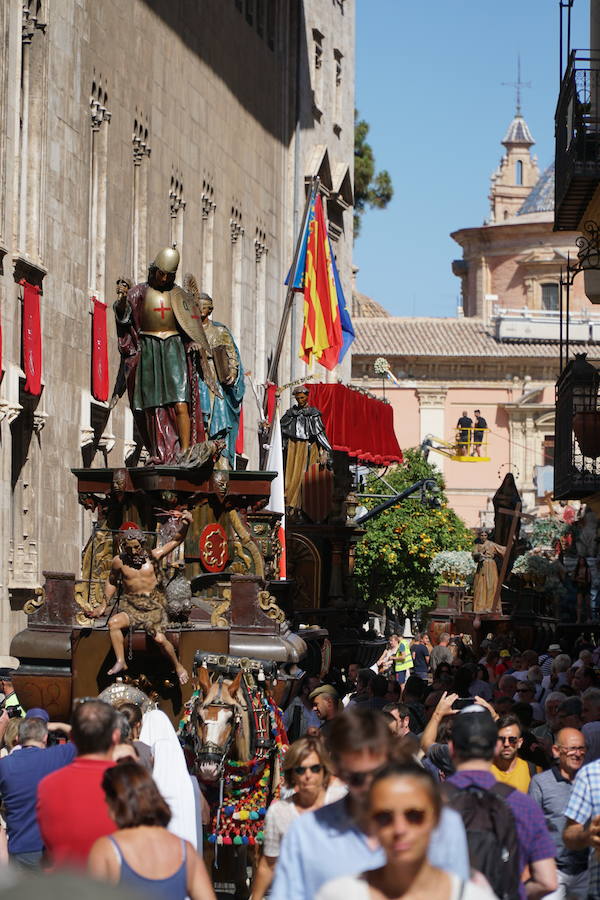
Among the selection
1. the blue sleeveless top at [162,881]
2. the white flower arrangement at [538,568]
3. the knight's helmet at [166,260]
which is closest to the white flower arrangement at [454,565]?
the white flower arrangement at [538,568]

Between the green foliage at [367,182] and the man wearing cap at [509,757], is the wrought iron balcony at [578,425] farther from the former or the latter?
the green foliage at [367,182]

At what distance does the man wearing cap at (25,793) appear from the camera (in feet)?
27.5

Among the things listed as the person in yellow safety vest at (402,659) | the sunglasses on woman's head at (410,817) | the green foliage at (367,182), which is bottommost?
the person in yellow safety vest at (402,659)

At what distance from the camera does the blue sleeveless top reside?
587cm

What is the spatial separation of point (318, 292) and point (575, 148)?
326 inches

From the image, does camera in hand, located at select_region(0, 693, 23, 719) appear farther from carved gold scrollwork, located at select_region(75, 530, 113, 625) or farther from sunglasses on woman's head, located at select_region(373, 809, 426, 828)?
sunglasses on woman's head, located at select_region(373, 809, 426, 828)

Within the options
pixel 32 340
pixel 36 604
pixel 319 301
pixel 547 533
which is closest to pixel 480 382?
pixel 547 533

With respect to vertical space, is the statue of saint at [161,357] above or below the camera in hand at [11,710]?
above

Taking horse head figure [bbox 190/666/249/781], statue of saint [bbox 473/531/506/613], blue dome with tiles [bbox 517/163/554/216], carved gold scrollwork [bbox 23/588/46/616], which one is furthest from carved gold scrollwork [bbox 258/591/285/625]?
blue dome with tiles [bbox 517/163/554/216]

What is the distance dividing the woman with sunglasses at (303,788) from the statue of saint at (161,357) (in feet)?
26.4

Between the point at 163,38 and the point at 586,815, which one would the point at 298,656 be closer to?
the point at 586,815

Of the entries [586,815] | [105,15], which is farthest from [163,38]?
[586,815]

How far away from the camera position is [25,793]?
8453 millimetres

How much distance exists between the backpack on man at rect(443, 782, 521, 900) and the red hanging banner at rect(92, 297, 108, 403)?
2132 cm
